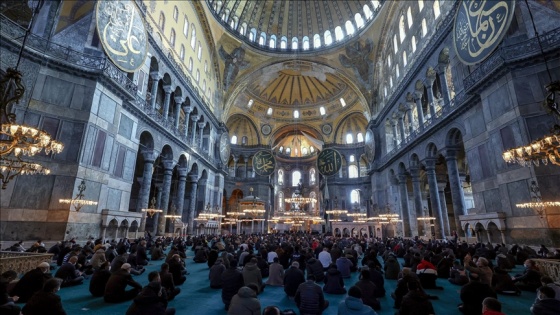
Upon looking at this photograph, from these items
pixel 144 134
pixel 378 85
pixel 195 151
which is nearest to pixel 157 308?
pixel 144 134

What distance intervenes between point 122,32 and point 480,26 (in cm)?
1276

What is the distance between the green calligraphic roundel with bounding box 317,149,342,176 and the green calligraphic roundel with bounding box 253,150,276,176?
418cm

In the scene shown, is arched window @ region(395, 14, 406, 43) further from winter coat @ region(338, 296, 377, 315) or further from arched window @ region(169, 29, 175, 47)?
winter coat @ region(338, 296, 377, 315)

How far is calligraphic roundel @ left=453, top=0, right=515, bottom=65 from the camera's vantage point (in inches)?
Answer: 322

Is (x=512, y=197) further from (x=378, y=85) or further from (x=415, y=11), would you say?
(x=378, y=85)

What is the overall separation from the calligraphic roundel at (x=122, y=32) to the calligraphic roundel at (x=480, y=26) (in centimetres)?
1246

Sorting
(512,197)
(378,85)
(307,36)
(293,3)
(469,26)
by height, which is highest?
(293,3)

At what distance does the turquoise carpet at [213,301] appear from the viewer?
3912 mm

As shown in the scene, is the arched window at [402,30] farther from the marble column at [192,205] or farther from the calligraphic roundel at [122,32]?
the marble column at [192,205]

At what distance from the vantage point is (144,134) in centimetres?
1334

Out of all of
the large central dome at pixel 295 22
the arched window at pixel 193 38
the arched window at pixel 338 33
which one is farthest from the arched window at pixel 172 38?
the arched window at pixel 338 33

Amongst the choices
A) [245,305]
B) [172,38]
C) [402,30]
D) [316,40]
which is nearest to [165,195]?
[172,38]

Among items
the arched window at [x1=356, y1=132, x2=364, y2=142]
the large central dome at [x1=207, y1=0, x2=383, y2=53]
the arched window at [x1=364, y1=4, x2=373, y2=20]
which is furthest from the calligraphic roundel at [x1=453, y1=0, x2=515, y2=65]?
the arched window at [x1=356, y1=132, x2=364, y2=142]

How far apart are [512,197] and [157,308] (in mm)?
10134
